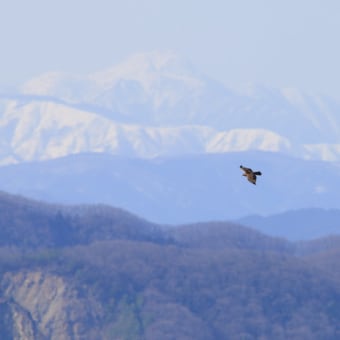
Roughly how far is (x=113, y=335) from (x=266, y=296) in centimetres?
2710

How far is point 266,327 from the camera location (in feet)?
574

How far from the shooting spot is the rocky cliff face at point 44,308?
6344 inches

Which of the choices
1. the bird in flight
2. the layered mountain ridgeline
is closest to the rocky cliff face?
the layered mountain ridgeline

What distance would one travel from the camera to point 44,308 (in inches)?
6737

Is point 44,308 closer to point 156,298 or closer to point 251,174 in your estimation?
point 156,298

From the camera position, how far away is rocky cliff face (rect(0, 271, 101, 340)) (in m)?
161

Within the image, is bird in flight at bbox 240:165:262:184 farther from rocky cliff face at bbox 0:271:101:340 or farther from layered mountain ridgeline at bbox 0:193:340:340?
layered mountain ridgeline at bbox 0:193:340:340

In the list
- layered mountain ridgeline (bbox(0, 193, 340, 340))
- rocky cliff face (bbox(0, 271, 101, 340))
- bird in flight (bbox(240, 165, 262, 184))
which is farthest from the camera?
layered mountain ridgeline (bbox(0, 193, 340, 340))

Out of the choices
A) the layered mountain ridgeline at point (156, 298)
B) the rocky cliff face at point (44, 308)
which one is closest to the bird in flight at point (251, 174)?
the rocky cliff face at point (44, 308)

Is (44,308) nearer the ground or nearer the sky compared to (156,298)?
nearer the sky

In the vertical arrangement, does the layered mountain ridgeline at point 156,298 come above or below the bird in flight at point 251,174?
below

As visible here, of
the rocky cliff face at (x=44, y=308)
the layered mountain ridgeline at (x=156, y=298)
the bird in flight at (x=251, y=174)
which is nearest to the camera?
the bird in flight at (x=251, y=174)

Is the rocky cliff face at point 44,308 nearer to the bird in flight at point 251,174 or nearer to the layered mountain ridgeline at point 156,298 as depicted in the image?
the layered mountain ridgeline at point 156,298

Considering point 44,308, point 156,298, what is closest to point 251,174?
point 44,308
